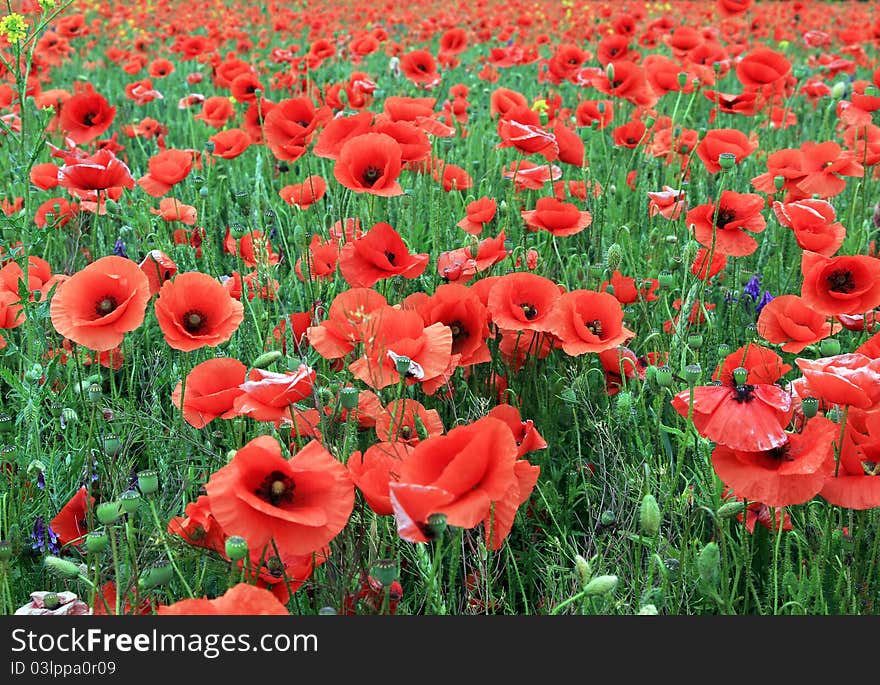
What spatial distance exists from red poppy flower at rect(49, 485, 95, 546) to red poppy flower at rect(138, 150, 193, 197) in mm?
1060

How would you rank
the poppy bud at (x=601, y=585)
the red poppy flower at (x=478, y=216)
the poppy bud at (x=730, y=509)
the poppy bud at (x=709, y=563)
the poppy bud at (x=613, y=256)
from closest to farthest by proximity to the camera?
the poppy bud at (x=601, y=585)
the poppy bud at (x=709, y=563)
the poppy bud at (x=730, y=509)
the poppy bud at (x=613, y=256)
the red poppy flower at (x=478, y=216)

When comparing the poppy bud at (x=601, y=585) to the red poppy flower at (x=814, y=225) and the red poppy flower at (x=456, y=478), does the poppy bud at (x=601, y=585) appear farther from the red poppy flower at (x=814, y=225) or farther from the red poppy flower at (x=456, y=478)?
the red poppy flower at (x=814, y=225)

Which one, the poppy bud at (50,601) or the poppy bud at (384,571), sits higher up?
the poppy bud at (384,571)

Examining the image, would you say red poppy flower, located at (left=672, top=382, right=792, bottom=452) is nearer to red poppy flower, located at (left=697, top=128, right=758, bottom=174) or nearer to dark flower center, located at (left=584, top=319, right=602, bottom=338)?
dark flower center, located at (left=584, top=319, right=602, bottom=338)

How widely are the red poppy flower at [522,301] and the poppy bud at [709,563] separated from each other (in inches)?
20.8

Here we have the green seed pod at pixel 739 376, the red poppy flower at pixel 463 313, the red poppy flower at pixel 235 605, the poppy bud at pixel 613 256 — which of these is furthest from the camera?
the poppy bud at pixel 613 256

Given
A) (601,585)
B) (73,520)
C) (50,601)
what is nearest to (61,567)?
(50,601)

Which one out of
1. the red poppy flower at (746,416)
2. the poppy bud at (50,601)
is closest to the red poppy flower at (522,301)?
the red poppy flower at (746,416)

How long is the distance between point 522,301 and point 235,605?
3.01 ft

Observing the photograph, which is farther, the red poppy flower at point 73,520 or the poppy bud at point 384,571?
the red poppy flower at point 73,520

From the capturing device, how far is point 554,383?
1.88m

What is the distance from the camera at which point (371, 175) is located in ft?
6.45

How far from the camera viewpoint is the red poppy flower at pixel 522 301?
162cm

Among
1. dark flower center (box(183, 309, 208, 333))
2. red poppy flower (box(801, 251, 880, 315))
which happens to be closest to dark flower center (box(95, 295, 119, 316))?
dark flower center (box(183, 309, 208, 333))
